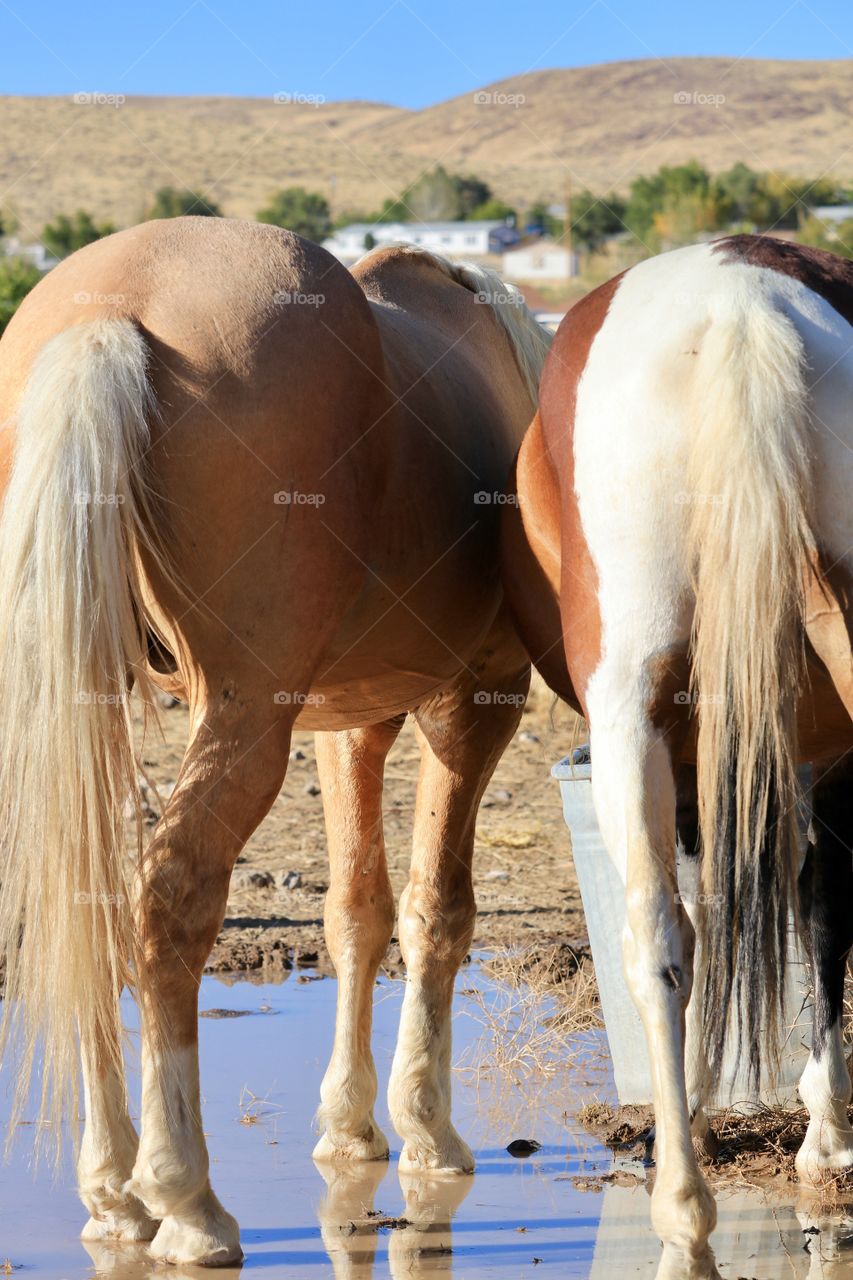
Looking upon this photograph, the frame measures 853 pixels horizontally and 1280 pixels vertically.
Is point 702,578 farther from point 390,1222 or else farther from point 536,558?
point 390,1222

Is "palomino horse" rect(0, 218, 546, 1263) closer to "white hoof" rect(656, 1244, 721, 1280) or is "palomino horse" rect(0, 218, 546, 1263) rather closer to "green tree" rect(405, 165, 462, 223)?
"white hoof" rect(656, 1244, 721, 1280)

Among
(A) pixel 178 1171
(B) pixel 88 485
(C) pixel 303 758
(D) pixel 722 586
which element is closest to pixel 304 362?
(B) pixel 88 485

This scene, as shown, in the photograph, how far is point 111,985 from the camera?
3170 mm

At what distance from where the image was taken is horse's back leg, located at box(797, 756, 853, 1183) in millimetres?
3789

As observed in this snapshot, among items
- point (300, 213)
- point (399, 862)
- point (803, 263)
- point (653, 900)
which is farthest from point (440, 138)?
point (653, 900)

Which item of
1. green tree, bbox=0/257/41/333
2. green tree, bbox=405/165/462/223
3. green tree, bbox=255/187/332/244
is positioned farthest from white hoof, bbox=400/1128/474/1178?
green tree, bbox=405/165/462/223

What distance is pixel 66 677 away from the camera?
3.11m

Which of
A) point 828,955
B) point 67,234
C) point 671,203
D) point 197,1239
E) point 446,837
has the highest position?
point 671,203

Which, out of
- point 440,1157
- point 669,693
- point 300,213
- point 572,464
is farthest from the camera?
point 300,213

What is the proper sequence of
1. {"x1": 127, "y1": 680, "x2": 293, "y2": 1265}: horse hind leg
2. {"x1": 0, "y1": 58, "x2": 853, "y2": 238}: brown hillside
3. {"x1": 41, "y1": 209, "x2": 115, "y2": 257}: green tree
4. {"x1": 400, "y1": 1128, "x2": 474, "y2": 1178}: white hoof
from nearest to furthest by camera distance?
{"x1": 127, "y1": 680, "x2": 293, "y2": 1265}: horse hind leg, {"x1": 400, "y1": 1128, "x2": 474, "y2": 1178}: white hoof, {"x1": 41, "y1": 209, "x2": 115, "y2": 257}: green tree, {"x1": 0, "y1": 58, "x2": 853, "y2": 238}: brown hillside

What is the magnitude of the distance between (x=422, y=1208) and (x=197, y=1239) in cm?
76

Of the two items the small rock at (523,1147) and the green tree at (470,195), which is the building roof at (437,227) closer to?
the green tree at (470,195)

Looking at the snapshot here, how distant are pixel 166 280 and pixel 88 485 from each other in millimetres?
553

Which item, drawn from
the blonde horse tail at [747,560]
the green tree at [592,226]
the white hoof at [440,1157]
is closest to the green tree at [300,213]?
the green tree at [592,226]
